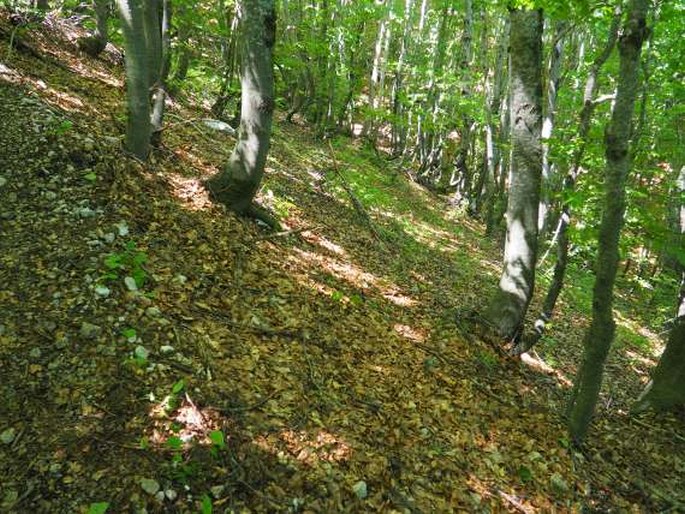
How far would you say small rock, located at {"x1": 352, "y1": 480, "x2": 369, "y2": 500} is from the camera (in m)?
3.47

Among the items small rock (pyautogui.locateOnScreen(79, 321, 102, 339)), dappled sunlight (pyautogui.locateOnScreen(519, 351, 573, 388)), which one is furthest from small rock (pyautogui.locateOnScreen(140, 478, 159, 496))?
dappled sunlight (pyautogui.locateOnScreen(519, 351, 573, 388))

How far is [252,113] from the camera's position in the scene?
6.11 meters

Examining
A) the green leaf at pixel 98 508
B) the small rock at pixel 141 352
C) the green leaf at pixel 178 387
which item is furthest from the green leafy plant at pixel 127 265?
the green leaf at pixel 98 508

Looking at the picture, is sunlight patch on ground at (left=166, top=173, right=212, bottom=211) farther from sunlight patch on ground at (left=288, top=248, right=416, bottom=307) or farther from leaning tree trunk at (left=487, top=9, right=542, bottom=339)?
leaning tree trunk at (left=487, top=9, right=542, bottom=339)

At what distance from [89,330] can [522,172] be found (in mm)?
5437

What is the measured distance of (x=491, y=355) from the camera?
6191 mm

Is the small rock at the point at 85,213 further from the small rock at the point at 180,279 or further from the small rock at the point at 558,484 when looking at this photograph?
the small rock at the point at 558,484

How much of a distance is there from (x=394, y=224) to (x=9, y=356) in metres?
9.66

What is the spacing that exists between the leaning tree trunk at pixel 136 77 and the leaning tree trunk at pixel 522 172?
4.69 meters

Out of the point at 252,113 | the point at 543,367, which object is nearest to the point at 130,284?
the point at 252,113

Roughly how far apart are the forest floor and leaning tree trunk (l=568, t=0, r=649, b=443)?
1196mm

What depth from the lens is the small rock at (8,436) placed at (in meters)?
2.90

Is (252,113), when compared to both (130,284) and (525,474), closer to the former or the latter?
(130,284)

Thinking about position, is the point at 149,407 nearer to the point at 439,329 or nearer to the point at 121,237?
the point at 121,237
